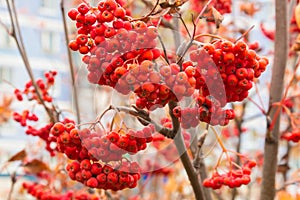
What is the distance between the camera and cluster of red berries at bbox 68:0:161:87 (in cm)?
100

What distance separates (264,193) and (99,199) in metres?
0.57

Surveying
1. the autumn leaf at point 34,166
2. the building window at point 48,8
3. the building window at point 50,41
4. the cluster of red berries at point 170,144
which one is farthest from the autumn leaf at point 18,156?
the building window at point 48,8

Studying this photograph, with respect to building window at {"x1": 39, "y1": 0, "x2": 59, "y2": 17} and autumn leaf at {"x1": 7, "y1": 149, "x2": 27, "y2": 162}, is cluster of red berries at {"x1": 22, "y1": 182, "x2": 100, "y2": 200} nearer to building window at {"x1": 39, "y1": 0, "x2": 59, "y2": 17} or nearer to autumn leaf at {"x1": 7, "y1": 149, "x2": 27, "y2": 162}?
→ autumn leaf at {"x1": 7, "y1": 149, "x2": 27, "y2": 162}

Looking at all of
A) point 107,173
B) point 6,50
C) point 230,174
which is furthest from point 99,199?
point 6,50

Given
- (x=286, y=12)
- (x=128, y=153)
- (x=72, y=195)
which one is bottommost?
(x=72, y=195)

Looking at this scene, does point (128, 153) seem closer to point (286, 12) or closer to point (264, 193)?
point (264, 193)

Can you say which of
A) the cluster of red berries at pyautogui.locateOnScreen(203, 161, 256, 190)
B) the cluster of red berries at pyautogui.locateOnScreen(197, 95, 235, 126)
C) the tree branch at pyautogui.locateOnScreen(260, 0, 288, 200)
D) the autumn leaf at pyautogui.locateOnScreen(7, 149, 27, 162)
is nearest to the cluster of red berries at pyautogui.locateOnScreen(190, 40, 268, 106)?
the cluster of red berries at pyautogui.locateOnScreen(197, 95, 235, 126)

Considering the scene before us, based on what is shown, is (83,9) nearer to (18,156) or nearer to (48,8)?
(18,156)

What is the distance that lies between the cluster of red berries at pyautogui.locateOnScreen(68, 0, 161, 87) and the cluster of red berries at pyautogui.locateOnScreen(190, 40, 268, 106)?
0.10 metres

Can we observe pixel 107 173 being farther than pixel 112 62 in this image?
Yes

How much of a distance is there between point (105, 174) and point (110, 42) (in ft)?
1.09

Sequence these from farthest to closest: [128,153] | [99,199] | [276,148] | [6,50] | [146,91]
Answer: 1. [6,50]
2. [99,199]
3. [276,148]
4. [128,153]
5. [146,91]

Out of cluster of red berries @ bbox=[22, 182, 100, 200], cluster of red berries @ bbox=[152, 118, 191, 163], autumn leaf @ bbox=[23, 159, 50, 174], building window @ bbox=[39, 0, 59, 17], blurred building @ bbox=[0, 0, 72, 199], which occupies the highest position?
building window @ bbox=[39, 0, 59, 17]

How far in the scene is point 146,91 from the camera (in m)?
0.97
